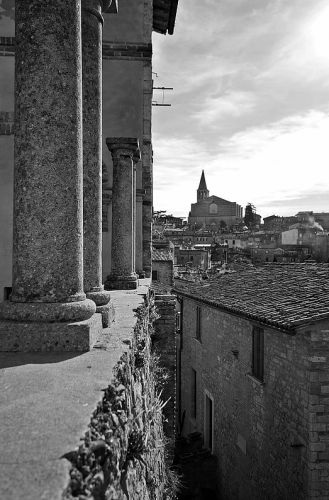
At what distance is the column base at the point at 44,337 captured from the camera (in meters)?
2.41

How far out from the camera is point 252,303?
9.33 m

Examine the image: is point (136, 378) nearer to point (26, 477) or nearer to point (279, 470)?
point (26, 477)

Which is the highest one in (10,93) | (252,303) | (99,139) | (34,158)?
(10,93)

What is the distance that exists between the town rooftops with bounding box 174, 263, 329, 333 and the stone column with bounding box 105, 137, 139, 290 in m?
3.03

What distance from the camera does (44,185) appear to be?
2488 mm

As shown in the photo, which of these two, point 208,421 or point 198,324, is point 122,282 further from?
point 208,421

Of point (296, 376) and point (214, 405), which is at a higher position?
point (296, 376)

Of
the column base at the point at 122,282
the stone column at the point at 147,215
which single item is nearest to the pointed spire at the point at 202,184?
the stone column at the point at 147,215

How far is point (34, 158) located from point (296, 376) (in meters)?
6.20

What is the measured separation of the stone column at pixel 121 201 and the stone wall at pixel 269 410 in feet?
10.9

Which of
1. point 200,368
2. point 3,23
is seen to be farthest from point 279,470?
point 3,23

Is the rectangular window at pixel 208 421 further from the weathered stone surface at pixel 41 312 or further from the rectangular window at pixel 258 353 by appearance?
the weathered stone surface at pixel 41 312

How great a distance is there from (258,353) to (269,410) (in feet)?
3.83

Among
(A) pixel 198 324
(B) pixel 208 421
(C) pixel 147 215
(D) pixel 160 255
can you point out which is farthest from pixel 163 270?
(C) pixel 147 215
